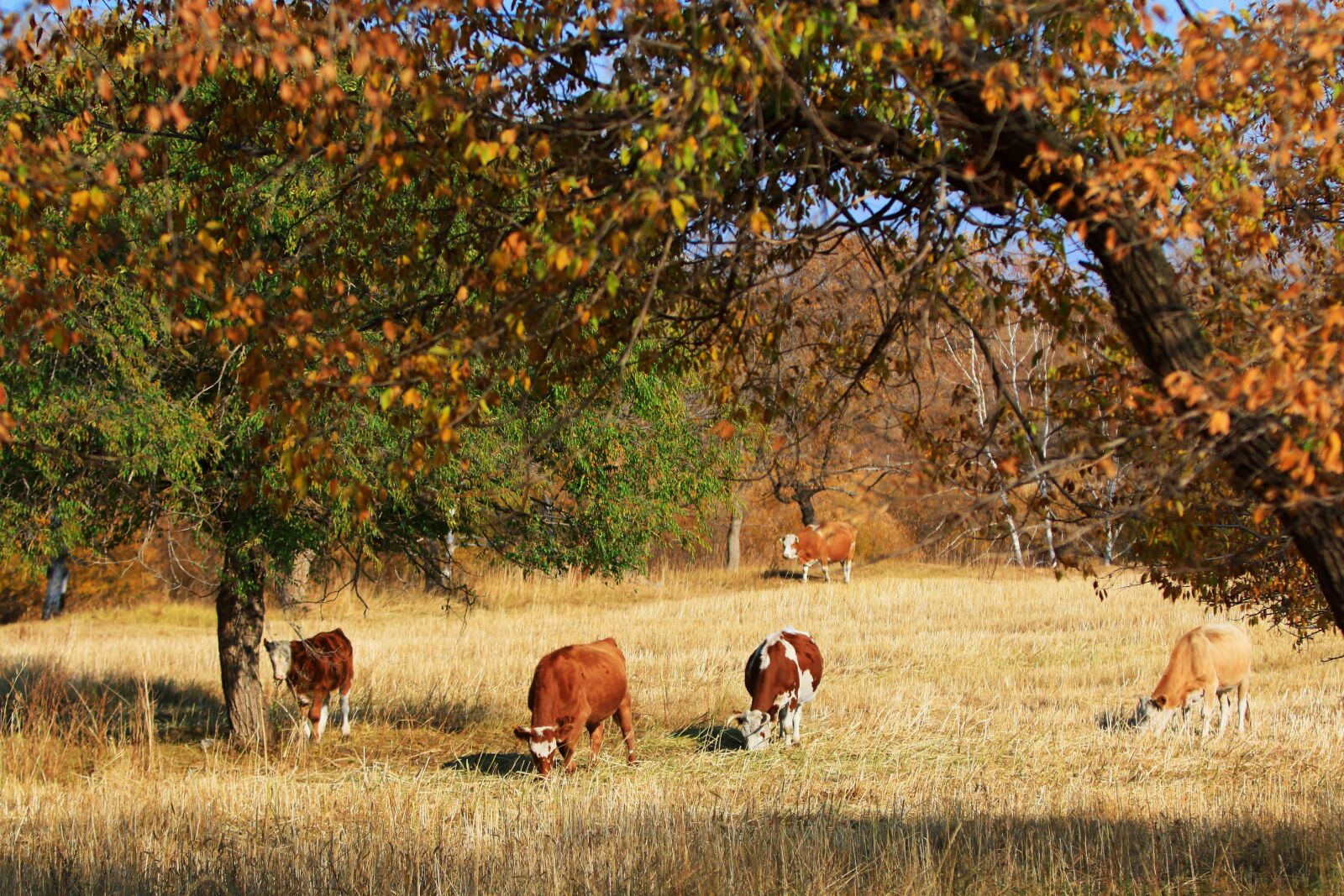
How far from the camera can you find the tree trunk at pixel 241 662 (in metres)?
13.8

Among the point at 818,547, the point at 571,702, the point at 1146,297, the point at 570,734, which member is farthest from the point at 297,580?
the point at 818,547

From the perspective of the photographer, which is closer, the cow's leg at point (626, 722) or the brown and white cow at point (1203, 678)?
the cow's leg at point (626, 722)

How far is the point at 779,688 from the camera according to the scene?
41.8 ft

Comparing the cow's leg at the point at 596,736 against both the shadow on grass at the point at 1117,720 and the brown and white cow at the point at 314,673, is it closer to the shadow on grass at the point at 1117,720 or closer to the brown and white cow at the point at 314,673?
the brown and white cow at the point at 314,673

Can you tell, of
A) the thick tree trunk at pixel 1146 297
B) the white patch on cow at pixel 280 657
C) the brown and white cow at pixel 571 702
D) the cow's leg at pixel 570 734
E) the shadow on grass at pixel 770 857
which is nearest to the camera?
the thick tree trunk at pixel 1146 297

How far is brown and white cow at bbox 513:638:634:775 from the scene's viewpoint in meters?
11.3

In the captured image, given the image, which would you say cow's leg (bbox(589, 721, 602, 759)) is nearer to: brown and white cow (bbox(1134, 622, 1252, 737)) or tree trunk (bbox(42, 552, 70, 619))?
brown and white cow (bbox(1134, 622, 1252, 737))

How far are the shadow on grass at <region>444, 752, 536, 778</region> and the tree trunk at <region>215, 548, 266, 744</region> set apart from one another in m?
2.55

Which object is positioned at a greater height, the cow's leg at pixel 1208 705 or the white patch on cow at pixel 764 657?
the white patch on cow at pixel 764 657

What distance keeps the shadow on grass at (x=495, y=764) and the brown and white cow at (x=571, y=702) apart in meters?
0.28

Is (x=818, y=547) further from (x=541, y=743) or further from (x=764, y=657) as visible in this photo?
(x=541, y=743)

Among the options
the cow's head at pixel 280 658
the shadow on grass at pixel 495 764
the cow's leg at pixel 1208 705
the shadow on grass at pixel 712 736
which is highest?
the cow's head at pixel 280 658

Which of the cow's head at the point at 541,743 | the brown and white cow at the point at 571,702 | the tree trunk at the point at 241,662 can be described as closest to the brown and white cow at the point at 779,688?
the brown and white cow at the point at 571,702

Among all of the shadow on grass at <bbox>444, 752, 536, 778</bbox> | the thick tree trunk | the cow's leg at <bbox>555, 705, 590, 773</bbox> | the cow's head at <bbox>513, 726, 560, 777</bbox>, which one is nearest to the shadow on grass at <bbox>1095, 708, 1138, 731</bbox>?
the cow's leg at <bbox>555, 705, 590, 773</bbox>
